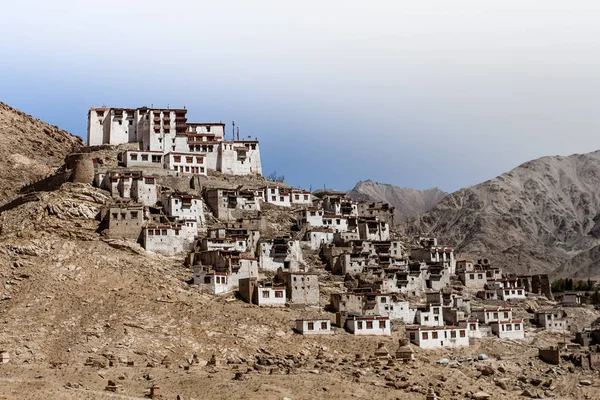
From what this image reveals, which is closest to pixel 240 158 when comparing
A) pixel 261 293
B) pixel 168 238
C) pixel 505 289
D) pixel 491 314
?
pixel 168 238

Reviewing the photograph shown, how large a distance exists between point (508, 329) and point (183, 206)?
87.4 feet

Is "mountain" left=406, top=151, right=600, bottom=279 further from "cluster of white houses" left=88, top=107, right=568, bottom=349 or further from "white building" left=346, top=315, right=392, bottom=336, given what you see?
"white building" left=346, top=315, right=392, bottom=336

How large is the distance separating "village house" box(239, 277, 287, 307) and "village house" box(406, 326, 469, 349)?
9.19 metres

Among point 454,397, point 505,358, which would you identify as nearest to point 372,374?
point 454,397

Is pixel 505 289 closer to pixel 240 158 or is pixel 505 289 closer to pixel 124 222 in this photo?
pixel 240 158

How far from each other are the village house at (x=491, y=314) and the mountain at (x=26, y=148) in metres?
41.8

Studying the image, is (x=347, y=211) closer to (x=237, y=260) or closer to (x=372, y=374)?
(x=237, y=260)

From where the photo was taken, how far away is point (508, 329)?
74.3 meters

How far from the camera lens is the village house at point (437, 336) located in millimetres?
66875

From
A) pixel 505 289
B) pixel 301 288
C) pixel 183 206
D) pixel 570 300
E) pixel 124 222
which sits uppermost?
pixel 183 206

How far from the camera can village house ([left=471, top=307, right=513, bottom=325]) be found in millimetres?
75000

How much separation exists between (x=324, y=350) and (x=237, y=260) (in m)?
10.9

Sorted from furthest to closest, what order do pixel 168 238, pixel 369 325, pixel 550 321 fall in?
pixel 550 321 → pixel 168 238 → pixel 369 325

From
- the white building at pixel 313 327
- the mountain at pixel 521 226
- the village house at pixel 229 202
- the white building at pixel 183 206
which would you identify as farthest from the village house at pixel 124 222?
the mountain at pixel 521 226
